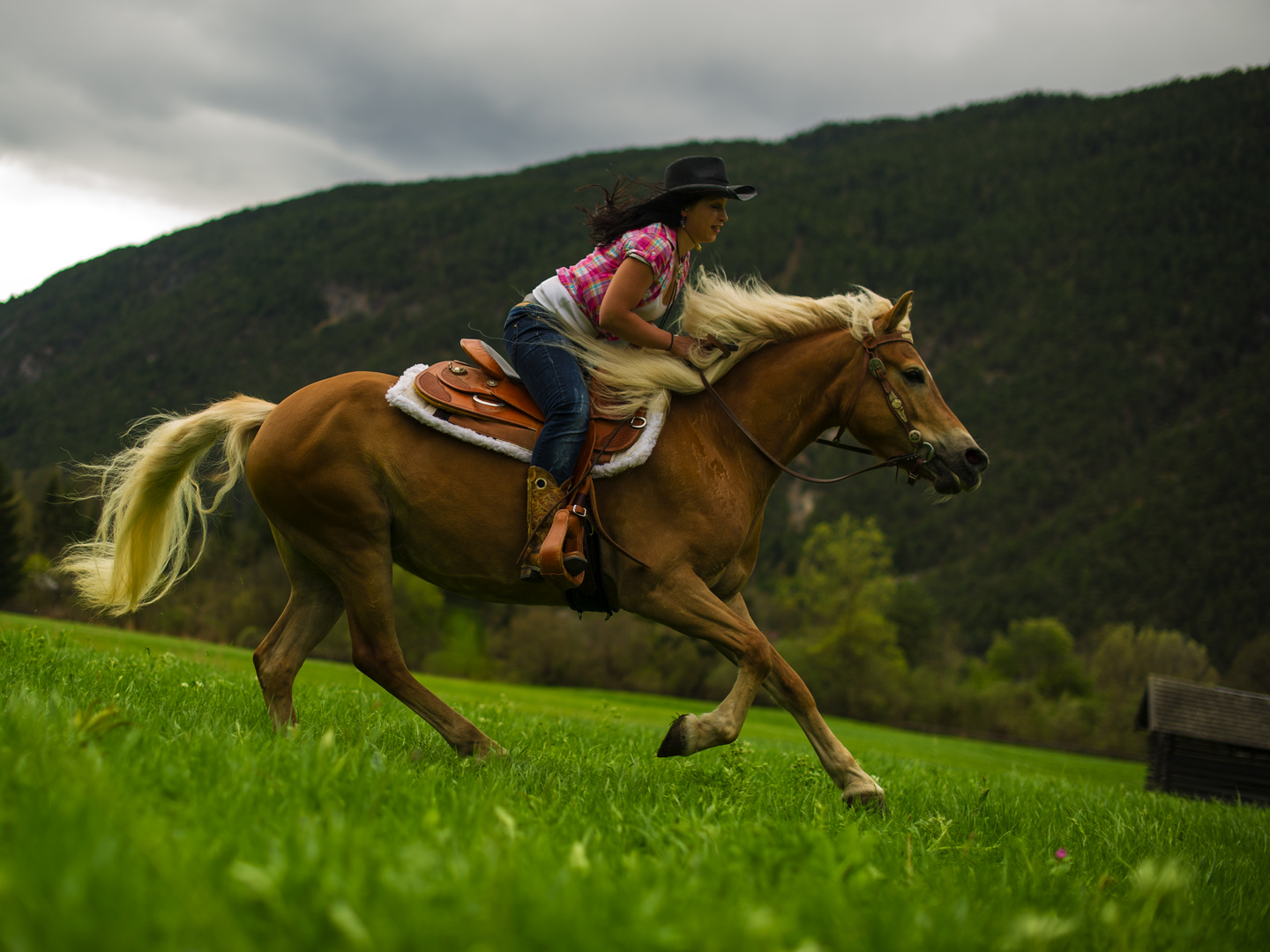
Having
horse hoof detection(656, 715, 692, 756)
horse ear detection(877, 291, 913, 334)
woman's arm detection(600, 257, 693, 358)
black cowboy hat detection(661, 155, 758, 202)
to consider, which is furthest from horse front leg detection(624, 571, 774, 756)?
black cowboy hat detection(661, 155, 758, 202)

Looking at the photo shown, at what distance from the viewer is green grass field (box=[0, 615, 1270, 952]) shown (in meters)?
1.67

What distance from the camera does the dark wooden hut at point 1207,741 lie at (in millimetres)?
25156

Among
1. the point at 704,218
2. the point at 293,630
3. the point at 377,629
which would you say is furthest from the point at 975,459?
the point at 293,630

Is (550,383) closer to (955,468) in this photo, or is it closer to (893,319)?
(893,319)

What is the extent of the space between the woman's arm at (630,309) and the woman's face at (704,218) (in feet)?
1.79

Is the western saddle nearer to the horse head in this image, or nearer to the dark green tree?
the horse head

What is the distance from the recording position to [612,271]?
5.18m

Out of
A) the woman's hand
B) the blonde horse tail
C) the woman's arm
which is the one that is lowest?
the blonde horse tail

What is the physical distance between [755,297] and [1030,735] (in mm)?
60138

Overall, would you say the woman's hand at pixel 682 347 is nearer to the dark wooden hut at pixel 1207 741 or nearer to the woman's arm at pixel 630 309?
the woman's arm at pixel 630 309

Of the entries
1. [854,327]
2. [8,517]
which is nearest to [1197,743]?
[854,327]

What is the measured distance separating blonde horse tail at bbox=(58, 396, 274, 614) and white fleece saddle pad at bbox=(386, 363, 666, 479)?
1143mm

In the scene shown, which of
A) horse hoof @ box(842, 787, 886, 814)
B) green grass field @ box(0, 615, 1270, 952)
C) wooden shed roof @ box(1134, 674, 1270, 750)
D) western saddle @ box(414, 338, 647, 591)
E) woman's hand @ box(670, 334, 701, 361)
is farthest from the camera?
wooden shed roof @ box(1134, 674, 1270, 750)

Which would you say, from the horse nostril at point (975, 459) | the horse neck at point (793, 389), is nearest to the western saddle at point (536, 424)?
the horse neck at point (793, 389)
